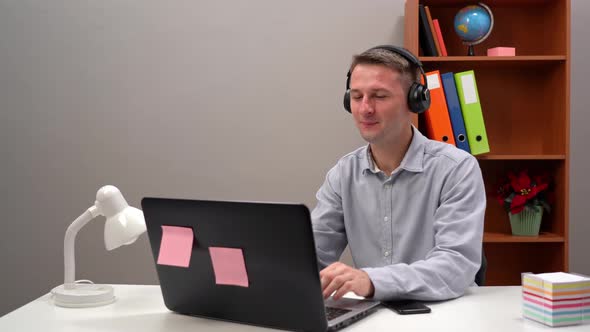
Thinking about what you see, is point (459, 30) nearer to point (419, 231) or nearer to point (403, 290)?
point (419, 231)

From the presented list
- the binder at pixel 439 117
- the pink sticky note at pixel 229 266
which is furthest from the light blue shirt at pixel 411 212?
the binder at pixel 439 117

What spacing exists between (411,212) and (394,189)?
0.08 meters

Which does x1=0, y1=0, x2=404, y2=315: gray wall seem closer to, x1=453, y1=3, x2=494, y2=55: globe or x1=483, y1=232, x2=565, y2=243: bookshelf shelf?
x1=453, y1=3, x2=494, y2=55: globe

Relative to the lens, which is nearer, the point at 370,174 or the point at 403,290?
the point at 403,290

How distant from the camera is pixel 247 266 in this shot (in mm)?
1247

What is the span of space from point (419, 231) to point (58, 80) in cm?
209

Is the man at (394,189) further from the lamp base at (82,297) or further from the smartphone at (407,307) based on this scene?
the lamp base at (82,297)

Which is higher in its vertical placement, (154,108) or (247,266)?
(154,108)

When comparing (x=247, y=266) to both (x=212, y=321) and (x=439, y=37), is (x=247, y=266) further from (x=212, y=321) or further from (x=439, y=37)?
(x=439, y=37)

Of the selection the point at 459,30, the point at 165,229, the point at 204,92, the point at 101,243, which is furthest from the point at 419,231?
the point at 101,243

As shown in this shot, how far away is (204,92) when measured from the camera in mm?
3096

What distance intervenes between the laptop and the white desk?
4 cm

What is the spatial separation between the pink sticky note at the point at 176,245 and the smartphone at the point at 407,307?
0.45 m

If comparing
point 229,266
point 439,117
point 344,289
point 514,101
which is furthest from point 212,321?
point 514,101
